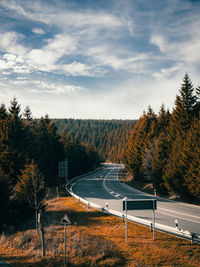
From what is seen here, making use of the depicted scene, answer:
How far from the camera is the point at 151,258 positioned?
371 inches

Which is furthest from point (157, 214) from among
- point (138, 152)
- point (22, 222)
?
point (138, 152)

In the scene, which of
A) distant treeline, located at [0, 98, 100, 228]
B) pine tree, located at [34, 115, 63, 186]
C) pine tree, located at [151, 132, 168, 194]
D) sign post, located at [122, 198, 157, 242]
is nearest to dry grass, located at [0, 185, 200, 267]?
sign post, located at [122, 198, 157, 242]

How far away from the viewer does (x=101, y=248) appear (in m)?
10.8

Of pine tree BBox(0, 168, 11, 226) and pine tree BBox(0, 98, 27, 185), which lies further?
pine tree BBox(0, 98, 27, 185)

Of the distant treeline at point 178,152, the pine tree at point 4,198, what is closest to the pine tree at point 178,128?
the distant treeline at point 178,152

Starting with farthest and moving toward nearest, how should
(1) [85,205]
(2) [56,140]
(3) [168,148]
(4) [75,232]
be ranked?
(2) [56,140] < (3) [168,148] < (1) [85,205] < (4) [75,232]

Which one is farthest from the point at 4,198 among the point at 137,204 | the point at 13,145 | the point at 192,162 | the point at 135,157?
the point at 135,157

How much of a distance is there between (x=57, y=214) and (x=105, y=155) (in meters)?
160

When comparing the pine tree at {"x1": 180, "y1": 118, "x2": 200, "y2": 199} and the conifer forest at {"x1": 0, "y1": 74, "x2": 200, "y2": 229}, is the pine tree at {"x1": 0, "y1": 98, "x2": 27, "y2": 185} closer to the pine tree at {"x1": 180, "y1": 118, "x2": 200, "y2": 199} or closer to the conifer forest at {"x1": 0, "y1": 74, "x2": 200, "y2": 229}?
the conifer forest at {"x1": 0, "y1": 74, "x2": 200, "y2": 229}

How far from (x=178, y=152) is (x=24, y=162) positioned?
782 inches

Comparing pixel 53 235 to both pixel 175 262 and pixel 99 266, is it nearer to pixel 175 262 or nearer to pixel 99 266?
pixel 99 266

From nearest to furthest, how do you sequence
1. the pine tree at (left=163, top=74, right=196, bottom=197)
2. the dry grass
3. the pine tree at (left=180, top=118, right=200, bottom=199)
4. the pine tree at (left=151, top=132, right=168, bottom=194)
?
1. the dry grass
2. the pine tree at (left=180, top=118, right=200, bottom=199)
3. the pine tree at (left=163, top=74, right=196, bottom=197)
4. the pine tree at (left=151, top=132, right=168, bottom=194)

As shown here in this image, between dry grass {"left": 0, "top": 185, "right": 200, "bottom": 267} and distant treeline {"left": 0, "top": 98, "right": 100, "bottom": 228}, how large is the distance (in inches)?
139

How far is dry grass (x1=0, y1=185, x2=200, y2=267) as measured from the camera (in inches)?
375
